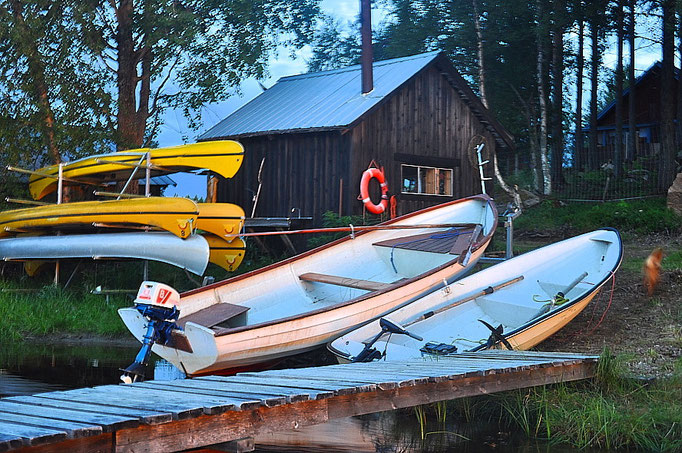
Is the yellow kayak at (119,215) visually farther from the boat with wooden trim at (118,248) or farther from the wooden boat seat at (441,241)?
the wooden boat seat at (441,241)

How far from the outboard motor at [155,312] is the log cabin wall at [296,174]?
898cm

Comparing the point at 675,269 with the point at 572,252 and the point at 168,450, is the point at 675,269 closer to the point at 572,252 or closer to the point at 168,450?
the point at 572,252

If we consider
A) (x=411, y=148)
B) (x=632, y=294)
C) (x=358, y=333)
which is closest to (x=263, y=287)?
(x=358, y=333)

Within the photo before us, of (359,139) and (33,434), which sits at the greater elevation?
(359,139)

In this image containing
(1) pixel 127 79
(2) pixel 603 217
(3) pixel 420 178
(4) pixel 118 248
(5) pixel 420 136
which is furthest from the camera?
(2) pixel 603 217

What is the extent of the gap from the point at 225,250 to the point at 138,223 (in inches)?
56.3

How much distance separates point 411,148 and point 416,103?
0.97 m

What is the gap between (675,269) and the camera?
12625 mm

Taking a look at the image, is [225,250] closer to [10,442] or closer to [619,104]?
[10,442]

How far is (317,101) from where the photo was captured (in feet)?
59.4

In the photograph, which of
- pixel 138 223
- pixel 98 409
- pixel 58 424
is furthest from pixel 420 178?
pixel 58 424

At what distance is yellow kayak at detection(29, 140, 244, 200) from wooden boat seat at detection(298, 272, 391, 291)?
351cm

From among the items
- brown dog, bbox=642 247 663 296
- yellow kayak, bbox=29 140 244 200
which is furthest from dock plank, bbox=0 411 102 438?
yellow kayak, bbox=29 140 244 200

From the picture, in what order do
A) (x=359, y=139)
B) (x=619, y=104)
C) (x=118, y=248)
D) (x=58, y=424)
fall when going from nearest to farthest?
(x=58, y=424) < (x=118, y=248) < (x=359, y=139) < (x=619, y=104)
